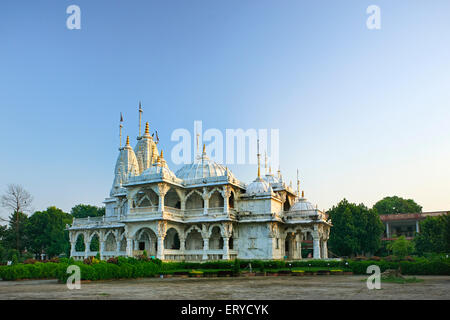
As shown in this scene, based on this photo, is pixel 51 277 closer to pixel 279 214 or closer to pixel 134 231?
pixel 134 231

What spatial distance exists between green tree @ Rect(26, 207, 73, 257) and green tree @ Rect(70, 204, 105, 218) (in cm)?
1342

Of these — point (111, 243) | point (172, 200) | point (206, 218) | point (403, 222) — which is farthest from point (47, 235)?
point (403, 222)

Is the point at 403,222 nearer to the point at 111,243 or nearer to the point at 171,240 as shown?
the point at 171,240

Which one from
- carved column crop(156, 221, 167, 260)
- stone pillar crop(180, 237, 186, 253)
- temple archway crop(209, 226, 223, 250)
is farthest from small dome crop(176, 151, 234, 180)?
carved column crop(156, 221, 167, 260)

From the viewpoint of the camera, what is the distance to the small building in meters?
69.4

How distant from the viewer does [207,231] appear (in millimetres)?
41031

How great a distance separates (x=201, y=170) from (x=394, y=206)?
57967mm

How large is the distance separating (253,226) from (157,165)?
11224 millimetres

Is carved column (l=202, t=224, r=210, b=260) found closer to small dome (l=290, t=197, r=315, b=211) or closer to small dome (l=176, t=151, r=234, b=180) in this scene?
small dome (l=176, t=151, r=234, b=180)

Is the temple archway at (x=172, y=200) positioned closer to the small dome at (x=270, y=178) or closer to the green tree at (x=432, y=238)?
the small dome at (x=270, y=178)

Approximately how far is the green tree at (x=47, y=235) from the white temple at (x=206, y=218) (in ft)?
74.9

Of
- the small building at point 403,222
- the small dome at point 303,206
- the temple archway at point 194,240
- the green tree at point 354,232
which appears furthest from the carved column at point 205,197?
the small building at point 403,222
